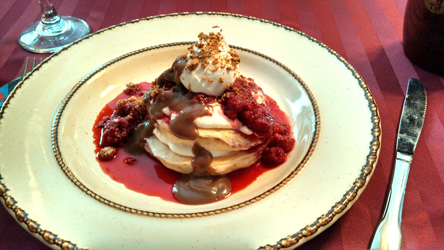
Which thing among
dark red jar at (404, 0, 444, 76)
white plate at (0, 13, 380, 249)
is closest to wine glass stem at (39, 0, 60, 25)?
white plate at (0, 13, 380, 249)

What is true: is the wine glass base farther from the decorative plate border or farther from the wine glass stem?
the decorative plate border

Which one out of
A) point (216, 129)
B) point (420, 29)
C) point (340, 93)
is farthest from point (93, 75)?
point (420, 29)

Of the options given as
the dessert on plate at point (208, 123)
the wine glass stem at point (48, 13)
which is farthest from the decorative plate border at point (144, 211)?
the wine glass stem at point (48, 13)

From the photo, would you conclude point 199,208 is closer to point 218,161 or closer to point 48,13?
point 218,161

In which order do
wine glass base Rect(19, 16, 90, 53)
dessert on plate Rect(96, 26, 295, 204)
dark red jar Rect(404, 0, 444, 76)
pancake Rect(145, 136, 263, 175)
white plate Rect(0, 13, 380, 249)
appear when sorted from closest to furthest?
white plate Rect(0, 13, 380, 249) → dessert on plate Rect(96, 26, 295, 204) → pancake Rect(145, 136, 263, 175) → dark red jar Rect(404, 0, 444, 76) → wine glass base Rect(19, 16, 90, 53)

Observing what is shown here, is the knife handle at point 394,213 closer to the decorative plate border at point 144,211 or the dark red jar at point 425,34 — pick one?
the decorative plate border at point 144,211

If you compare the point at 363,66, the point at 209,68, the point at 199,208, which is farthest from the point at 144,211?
the point at 363,66

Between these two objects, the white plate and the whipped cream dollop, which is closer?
the white plate
